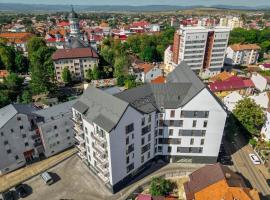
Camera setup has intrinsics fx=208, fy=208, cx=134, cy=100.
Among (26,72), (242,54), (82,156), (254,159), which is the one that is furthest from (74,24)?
(254,159)

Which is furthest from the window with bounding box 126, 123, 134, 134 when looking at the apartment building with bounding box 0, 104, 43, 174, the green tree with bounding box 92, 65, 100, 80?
the green tree with bounding box 92, 65, 100, 80

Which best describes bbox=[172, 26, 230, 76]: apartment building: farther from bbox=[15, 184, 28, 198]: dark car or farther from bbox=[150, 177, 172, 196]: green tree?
bbox=[15, 184, 28, 198]: dark car

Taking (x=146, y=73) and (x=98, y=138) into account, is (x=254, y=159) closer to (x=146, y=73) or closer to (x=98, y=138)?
(x=98, y=138)

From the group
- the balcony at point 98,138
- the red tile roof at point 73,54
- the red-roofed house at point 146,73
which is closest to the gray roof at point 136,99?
the balcony at point 98,138

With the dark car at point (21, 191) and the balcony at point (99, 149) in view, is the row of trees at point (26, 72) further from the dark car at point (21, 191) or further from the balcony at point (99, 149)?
the balcony at point (99, 149)

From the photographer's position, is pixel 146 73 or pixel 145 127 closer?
pixel 145 127
